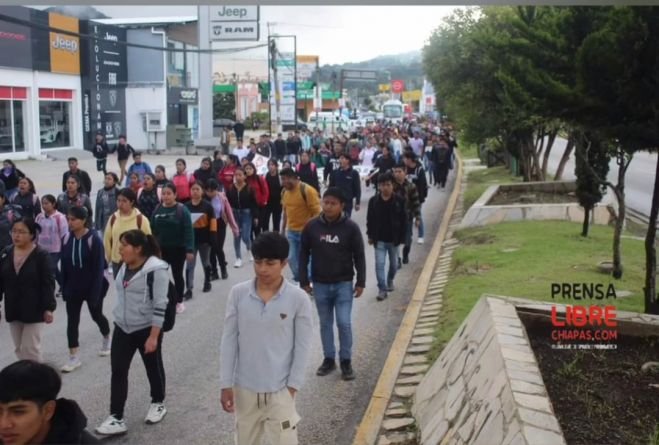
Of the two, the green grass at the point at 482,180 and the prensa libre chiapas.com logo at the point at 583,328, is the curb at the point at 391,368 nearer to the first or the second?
the prensa libre chiapas.com logo at the point at 583,328

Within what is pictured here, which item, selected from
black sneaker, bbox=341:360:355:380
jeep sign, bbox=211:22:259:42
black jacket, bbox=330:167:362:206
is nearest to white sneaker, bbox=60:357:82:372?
black sneaker, bbox=341:360:355:380

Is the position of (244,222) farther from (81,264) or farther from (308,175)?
(81,264)

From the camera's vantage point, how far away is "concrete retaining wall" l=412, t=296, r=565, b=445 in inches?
156

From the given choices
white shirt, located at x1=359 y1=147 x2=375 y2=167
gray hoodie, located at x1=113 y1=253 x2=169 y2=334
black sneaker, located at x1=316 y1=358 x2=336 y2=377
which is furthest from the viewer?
white shirt, located at x1=359 y1=147 x2=375 y2=167

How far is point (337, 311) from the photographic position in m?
6.94

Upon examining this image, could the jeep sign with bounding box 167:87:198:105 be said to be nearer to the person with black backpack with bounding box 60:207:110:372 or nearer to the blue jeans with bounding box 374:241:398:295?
the blue jeans with bounding box 374:241:398:295

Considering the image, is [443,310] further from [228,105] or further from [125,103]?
[228,105]

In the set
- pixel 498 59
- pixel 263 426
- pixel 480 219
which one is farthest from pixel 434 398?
pixel 480 219

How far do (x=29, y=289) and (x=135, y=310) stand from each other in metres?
1.17

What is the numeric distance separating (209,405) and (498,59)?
6.64 metres

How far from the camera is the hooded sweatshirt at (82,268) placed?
686 centimetres

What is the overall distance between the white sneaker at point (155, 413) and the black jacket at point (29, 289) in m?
1.23

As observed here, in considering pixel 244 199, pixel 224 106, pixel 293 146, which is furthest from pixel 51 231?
pixel 224 106

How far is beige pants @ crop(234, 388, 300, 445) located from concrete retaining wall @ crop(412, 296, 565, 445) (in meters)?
1.04
